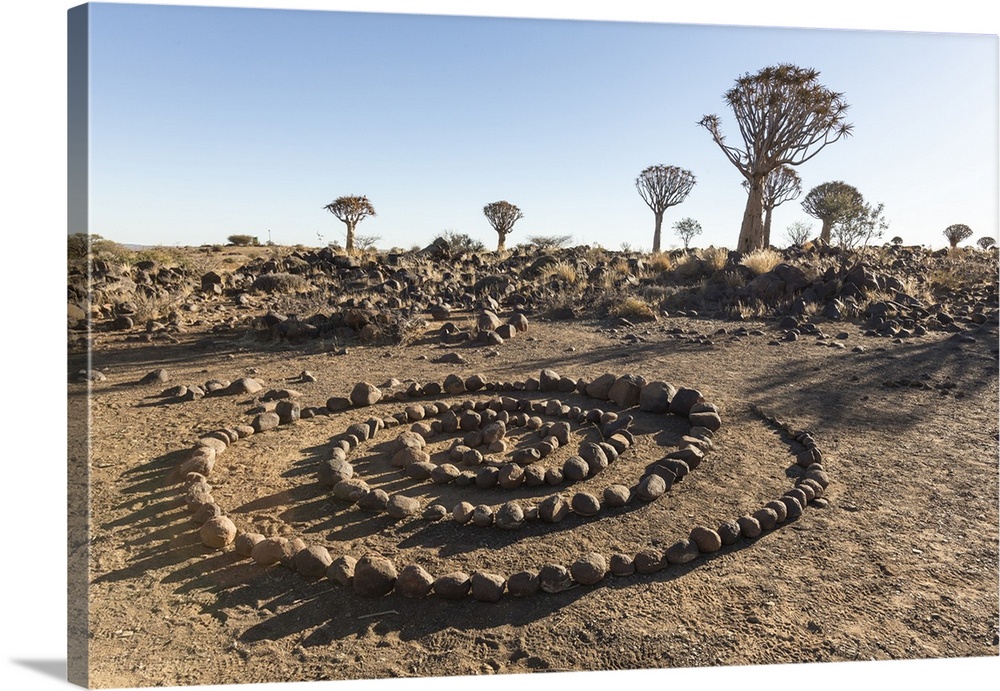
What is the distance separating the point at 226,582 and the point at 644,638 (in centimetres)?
242

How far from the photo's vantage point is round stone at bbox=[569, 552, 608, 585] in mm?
3891

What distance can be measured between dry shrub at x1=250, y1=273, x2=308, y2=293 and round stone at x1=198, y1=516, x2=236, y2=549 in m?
11.9

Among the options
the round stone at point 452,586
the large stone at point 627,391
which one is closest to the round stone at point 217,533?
the round stone at point 452,586

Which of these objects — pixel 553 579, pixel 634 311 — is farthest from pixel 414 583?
pixel 634 311

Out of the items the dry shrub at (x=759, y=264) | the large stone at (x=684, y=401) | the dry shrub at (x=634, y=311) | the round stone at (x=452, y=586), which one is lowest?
the round stone at (x=452, y=586)

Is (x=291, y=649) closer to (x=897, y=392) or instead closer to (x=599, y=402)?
(x=599, y=402)

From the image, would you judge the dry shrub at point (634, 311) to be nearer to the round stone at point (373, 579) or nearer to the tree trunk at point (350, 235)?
the round stone at point (373, 579)

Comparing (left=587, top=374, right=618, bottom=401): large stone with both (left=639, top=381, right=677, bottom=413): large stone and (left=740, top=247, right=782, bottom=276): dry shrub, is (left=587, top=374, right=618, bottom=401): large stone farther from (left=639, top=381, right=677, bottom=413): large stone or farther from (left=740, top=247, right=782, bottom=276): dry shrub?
(left=740, top=247, right=782, bottom=276): dry shrub

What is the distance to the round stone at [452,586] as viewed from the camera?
378 centimetres

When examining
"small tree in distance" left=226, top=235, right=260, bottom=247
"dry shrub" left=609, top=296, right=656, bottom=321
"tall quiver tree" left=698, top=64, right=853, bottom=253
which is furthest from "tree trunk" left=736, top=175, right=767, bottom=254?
"small tree in distance" left=226, top=235, right=260, bottom=247

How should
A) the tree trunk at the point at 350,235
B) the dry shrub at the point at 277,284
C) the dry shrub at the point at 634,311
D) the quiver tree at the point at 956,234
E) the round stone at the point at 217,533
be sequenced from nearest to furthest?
the round stone at the point at 217,533 < the dry shrub at the point at 634,311 < the dry shrub at the point at 277,284 < the quiver tree at the point at 956,234 < the tree trunk at the point at 350,235

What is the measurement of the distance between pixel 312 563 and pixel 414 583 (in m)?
0.67

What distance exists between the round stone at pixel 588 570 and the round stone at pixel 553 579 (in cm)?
7

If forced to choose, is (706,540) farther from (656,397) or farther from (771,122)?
(771,122)
